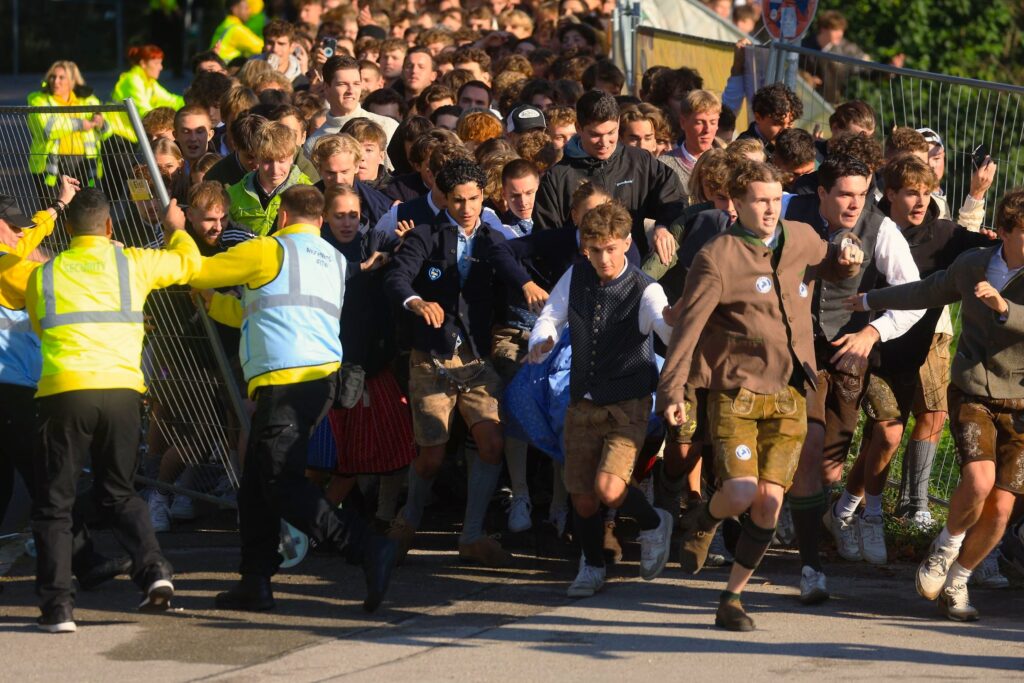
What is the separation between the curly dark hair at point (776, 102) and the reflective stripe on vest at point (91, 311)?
423 cm

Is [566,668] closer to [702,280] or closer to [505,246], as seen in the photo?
[702,280]

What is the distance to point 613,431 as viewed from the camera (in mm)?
7348

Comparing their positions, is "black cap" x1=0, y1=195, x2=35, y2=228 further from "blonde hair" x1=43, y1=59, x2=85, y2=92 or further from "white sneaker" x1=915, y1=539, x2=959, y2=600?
"blonde hair" x1=43, y1=59, x2=85, y2=92

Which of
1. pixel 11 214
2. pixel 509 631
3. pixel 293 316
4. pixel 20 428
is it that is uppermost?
pixel 11 214

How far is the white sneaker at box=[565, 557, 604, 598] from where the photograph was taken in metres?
7.50

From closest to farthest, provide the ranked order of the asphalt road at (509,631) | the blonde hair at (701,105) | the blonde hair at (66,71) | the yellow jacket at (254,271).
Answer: the asphalt road at (509,631) → the yellow jacket at (254,271) → the blonde hair at (701,105) → the blonde hair at (66,71)

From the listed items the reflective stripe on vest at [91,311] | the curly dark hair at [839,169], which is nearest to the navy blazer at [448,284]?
the reflective stripe on vest at [91,311]

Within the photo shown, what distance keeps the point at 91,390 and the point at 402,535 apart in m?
1.74

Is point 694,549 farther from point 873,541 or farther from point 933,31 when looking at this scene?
point 933,31

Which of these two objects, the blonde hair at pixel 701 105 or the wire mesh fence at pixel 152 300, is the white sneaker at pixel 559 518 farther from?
the blonde hair at pixel 701 105

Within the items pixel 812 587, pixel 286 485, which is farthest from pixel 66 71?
pixel 812 587

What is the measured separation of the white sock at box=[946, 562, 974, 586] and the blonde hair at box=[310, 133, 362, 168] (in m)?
3.64

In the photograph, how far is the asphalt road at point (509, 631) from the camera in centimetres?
646

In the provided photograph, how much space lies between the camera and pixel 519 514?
28.0 ft
